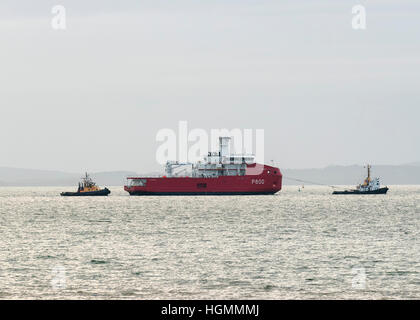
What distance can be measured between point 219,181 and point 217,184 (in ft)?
2.67

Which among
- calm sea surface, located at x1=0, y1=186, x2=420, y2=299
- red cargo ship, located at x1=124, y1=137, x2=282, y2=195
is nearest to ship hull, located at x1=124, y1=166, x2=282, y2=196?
red cargo ship, located at x1=124, y1=137, x2=282, y2=195

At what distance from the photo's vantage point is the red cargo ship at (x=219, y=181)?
137 m

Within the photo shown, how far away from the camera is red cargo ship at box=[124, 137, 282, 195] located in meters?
137

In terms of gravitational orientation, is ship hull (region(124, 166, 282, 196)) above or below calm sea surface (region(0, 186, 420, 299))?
above

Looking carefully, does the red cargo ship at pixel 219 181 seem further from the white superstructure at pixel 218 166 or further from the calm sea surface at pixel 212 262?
the calm sea surface at pixel 212 262

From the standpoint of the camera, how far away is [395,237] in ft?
153

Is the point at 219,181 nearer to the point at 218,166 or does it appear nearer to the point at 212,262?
the point at 218,166

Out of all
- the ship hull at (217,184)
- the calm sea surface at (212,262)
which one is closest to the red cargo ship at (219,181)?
the ship hull at (217,184)

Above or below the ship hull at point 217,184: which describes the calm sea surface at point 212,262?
below

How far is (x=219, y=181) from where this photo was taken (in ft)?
452

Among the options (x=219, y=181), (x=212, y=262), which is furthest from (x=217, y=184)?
(x=212, y=262)

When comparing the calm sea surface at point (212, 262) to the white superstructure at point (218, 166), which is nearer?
the calm sea surface at point (212, 262)

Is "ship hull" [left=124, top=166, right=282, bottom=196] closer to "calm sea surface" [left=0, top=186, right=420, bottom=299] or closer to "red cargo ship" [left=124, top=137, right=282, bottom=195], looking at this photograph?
"red cargo ship" [left=124, top=137, right=282, bottom=195]
